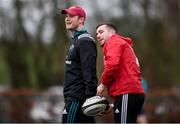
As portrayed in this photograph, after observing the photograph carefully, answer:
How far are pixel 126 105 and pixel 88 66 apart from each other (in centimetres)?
64

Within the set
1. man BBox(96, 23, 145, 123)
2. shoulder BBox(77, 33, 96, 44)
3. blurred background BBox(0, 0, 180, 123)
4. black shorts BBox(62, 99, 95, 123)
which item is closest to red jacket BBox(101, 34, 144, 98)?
man BBox(96, 23, 145, 123)

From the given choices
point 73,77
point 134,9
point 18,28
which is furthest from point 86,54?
point 134,9

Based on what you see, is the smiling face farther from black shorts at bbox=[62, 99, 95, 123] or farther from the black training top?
black shorts at bbox=[62, 99, 95, 123]

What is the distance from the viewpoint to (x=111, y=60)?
7523mm

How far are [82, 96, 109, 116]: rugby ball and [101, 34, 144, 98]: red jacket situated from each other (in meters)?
0.18

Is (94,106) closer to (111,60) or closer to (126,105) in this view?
(126,105)

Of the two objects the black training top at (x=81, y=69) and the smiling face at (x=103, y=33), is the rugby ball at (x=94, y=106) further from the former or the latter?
the smiling face at (x=103, y=33)

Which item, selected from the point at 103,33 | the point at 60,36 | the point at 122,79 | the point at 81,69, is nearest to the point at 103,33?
the point at 103,33

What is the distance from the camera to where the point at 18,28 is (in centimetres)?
2717

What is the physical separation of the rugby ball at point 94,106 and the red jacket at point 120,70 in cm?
18

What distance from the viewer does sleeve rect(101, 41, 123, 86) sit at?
7.52m

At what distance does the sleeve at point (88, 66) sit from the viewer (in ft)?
24.9

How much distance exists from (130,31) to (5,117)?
895cm

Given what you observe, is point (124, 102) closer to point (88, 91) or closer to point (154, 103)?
point (88, 91)
